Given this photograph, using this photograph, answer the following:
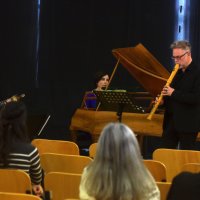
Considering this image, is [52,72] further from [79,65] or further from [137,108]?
[137,108]

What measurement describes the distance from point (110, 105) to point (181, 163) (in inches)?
86.8

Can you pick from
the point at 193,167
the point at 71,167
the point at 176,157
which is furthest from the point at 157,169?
the point at 71,167

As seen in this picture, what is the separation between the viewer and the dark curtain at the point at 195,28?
337 inches

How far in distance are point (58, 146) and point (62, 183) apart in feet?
4.39

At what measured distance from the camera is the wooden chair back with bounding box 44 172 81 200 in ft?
9.98

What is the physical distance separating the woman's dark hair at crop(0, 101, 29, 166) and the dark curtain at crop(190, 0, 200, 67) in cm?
556

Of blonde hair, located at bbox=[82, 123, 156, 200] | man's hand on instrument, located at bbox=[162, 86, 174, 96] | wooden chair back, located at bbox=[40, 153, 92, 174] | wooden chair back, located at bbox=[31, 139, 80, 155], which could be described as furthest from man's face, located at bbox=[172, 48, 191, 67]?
blonde hair, located at bbox=[82, 123, 156, 200]

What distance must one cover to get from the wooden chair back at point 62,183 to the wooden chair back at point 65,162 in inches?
18.5

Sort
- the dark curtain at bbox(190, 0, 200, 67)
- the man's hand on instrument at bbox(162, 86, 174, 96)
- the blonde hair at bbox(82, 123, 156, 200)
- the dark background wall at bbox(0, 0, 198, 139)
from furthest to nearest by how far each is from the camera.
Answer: the dark background wall at bbox(0, 0, 198, 139) → the dark curtain at bbox(190, 0, 200, 67) → the man's hand on instrument at bbox(162, 86, 174, 96) → the blonde hair at bbox(82, 123, 156, 200)

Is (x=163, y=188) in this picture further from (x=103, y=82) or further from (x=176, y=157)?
(x=103, y=82)

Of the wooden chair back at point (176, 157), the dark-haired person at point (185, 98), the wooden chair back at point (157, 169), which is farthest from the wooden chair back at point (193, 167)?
the dark-haired person at point (185, 98)

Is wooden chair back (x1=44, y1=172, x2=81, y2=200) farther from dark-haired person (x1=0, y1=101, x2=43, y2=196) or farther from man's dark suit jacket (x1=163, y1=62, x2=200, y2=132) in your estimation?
man's dark suit jacket (x1=163, y1=62, x2=200, y2=132)

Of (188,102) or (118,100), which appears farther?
(118,100)

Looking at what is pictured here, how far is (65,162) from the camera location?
3688mm
